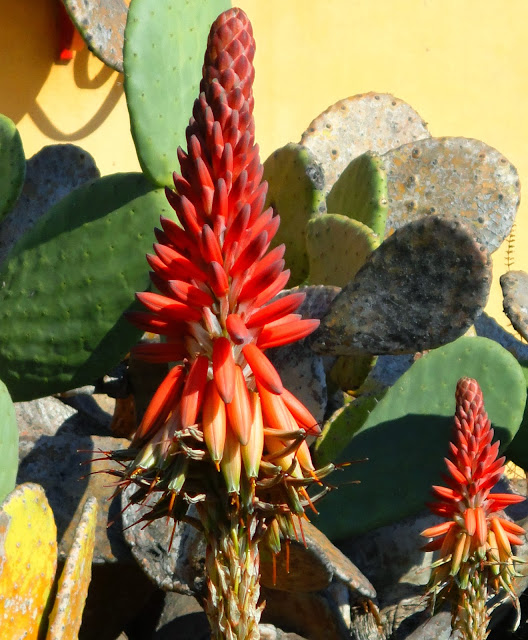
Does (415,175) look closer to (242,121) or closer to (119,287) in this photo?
(119,287)

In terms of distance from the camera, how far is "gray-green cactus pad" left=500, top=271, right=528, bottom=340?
261 centimetres

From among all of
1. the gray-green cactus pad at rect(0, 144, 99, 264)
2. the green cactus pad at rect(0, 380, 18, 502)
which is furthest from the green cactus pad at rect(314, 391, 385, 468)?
the gray-green cactus pad at rect(0, 144, 99, 264)

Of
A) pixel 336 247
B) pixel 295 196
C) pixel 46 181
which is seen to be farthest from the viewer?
pixel 46 181

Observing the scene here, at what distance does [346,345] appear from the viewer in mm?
2119

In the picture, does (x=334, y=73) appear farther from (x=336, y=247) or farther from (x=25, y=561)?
(x=25, y=561)

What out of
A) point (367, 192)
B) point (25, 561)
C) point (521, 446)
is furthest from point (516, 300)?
point (25, 561)

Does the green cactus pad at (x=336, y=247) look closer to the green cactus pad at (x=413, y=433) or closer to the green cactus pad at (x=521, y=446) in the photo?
the green cactus pad at (x=413, y=433)

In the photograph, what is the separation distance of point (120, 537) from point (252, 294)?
1.07m

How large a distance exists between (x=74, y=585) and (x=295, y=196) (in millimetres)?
1595

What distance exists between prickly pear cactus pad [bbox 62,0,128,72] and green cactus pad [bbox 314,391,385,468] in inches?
52.2

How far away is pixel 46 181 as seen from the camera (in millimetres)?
2951

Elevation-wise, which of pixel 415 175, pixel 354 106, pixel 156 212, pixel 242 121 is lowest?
pixel 242 121

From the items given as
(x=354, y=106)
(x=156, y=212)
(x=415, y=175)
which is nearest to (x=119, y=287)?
(x=156, y=212)

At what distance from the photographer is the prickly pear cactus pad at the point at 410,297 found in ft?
6.68
